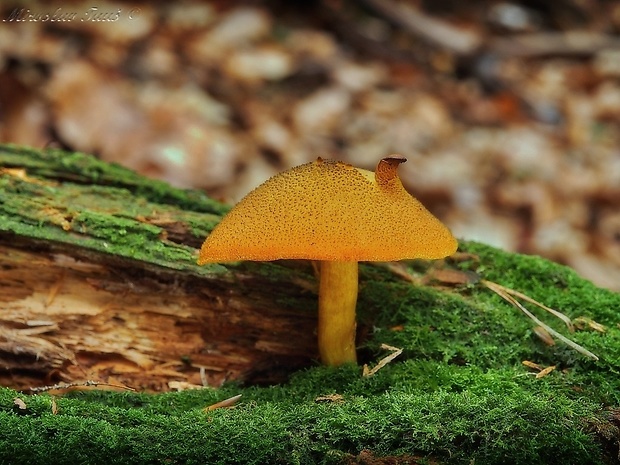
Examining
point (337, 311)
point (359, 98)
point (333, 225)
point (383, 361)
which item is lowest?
point (383, 361)

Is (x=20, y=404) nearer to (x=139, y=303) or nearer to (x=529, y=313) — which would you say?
(x=139, y=303)

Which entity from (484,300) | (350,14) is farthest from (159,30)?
(484,300)

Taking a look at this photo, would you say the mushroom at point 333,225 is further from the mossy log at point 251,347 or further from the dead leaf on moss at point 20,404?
the dead leaf on moss at point 20,404

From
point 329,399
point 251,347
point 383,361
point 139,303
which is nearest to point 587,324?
point 383,361

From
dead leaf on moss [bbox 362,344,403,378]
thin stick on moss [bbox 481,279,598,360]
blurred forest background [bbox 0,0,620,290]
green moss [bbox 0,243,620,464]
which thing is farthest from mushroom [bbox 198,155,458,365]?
blurred forest background [bbox 0,0,620,290]

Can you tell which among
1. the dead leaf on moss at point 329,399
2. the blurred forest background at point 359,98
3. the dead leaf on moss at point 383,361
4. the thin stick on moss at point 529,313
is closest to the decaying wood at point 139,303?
the dead leaf on moss at point 383,361

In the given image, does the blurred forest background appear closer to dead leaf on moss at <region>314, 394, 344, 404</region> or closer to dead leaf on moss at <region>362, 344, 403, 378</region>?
dead leaf on moss at <region>362, 344, 403, 378</region>

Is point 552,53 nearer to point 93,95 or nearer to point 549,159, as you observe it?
point 549,159
